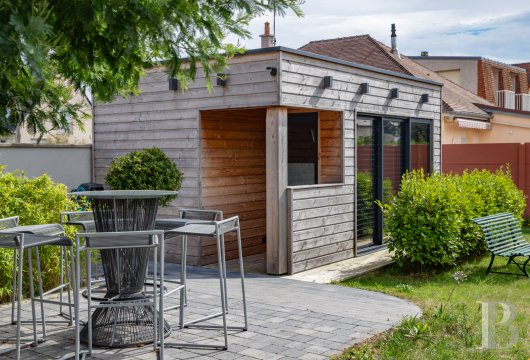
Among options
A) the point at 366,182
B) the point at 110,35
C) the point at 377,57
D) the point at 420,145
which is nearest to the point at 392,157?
the point at 366,182

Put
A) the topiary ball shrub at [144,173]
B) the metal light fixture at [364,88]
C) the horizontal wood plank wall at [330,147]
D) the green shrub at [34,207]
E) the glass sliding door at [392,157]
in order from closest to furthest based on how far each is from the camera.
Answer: the green shrub at [34,207] < the topiary ball shrub at [144,173] < the horizontal wood plank wall at [330,147] < the metal light fixture at [364,88] < the glass sliding door at [392,157]

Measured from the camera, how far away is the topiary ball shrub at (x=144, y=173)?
337 inches

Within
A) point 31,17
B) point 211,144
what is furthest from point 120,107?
point 31,17

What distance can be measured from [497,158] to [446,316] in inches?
407

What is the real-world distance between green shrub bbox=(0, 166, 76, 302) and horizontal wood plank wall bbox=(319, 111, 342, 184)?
4.11 m

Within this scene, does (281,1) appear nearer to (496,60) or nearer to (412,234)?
(412,234)

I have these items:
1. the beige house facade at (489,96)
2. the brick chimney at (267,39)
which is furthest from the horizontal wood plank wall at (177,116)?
the beige house facade at (489,96)

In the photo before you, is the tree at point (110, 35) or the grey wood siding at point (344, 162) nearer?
the tree at point (110, 35)

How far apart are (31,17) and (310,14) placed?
1.92 meters

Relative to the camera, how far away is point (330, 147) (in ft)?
32.3

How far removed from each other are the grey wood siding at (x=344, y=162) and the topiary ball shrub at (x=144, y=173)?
165cm

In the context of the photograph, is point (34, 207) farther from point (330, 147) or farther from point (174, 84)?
point (330, 147)

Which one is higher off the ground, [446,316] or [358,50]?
[358,50]

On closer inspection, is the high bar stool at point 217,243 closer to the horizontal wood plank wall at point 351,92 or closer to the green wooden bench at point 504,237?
the horizontal wood plank wall at point 351,92
